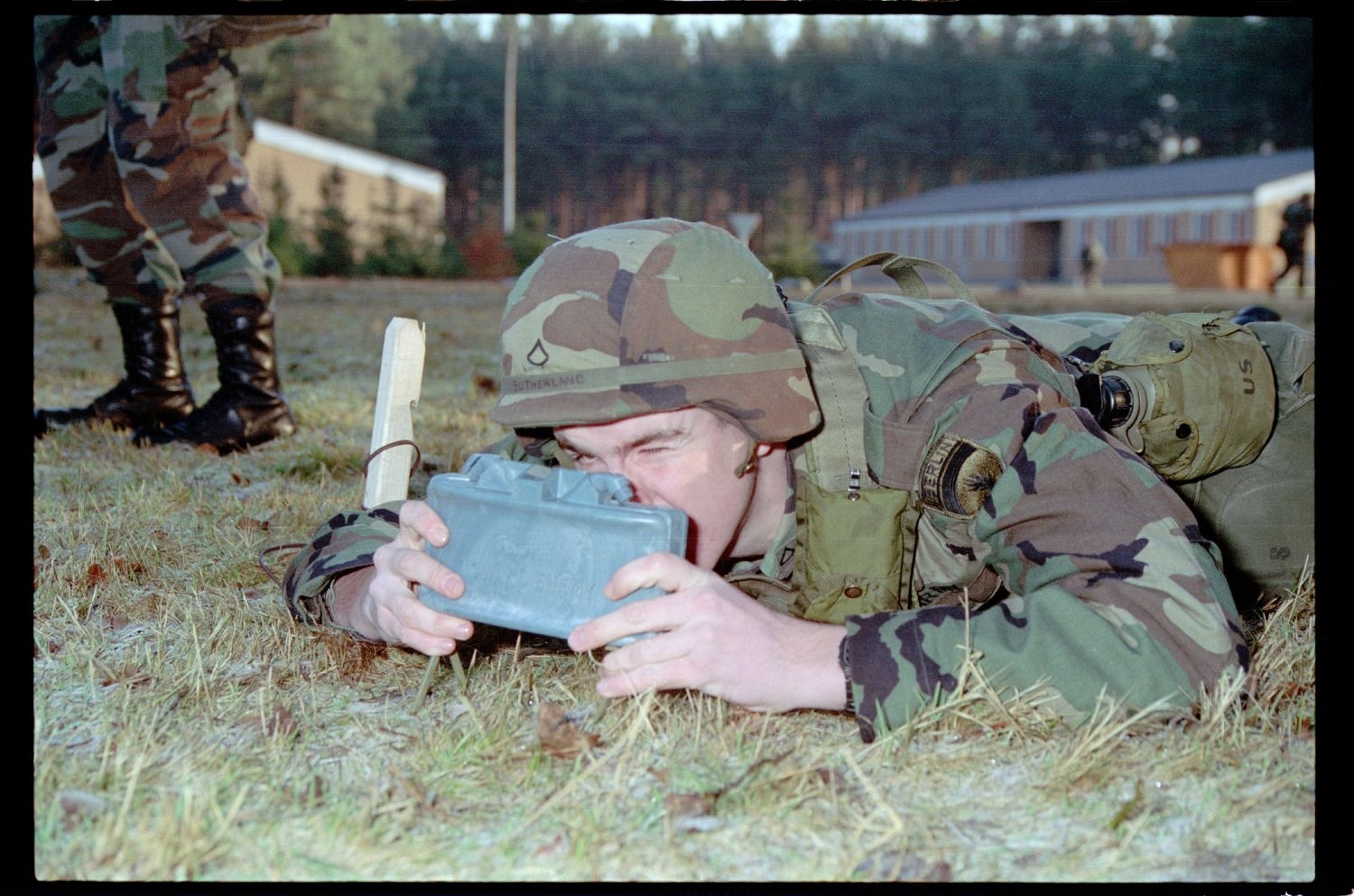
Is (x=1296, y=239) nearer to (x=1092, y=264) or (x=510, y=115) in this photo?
(x=1092, y=264)

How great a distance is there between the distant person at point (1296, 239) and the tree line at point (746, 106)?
1022 cm

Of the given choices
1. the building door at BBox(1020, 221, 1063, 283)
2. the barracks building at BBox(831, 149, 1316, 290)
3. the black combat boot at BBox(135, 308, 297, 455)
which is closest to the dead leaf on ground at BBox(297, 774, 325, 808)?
the black combat boot at BBox(135, 308, 297, 455)

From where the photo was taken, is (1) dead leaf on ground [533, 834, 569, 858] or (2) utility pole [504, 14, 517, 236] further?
(2) utility pole [504, 14, 517, 236]

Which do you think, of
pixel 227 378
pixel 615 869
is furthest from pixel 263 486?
pixel 615 869

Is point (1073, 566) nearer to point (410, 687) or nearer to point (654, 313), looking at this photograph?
point (654, 313)

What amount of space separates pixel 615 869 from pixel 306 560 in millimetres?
1217

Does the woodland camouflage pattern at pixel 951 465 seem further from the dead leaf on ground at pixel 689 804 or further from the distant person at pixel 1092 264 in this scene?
the distant person at pixel 1092 264

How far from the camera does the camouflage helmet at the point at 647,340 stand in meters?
2.13

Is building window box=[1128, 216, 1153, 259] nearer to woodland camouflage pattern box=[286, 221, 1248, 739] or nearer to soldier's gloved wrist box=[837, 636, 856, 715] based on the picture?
woodland camouflage pattern box=[286, 221, 1248, 739]

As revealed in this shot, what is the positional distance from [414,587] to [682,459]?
0.53 metres

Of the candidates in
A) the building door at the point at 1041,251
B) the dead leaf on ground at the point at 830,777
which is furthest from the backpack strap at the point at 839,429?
the building door at the point at 1041,251

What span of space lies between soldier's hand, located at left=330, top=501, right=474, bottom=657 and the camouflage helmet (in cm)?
25

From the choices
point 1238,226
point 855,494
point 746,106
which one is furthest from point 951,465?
point 746,106

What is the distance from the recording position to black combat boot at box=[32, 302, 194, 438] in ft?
17.6
